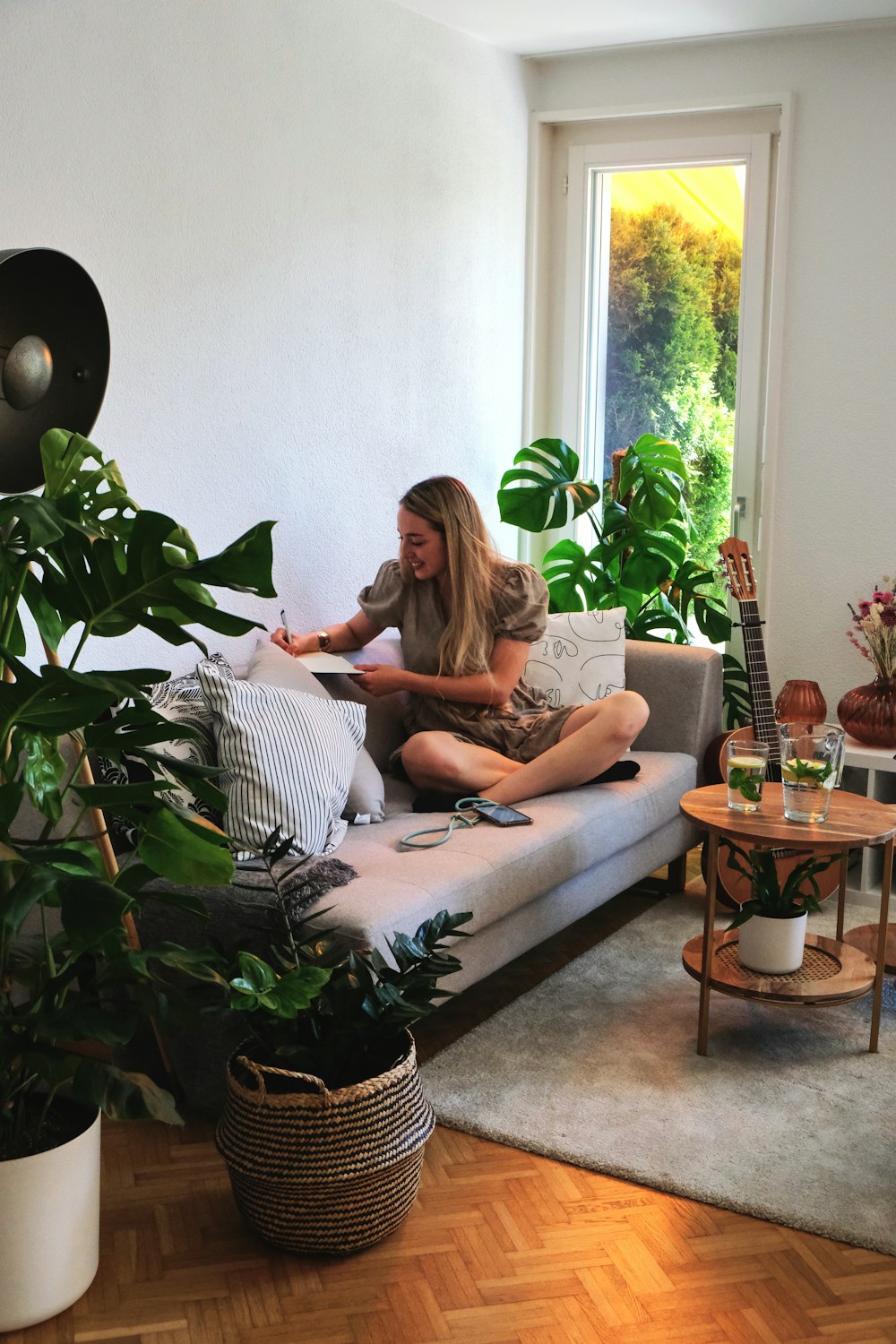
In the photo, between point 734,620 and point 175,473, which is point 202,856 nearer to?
point 175,473

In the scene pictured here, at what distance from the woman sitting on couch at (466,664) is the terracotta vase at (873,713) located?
852 mm

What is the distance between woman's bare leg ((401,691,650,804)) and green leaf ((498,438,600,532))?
41.3 inches

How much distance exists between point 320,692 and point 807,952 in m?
1.30

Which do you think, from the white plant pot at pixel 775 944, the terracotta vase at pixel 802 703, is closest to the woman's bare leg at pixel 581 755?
the white plant pot at pixel 775 944

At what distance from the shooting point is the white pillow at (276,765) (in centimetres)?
274

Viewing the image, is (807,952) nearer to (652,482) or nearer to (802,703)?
(802,703)

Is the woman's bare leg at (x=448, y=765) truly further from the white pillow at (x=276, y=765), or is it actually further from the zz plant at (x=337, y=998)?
the zz plant at (x=337, y=998)

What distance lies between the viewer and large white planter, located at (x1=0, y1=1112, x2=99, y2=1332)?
192 cm

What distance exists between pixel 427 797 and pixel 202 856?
1.48m

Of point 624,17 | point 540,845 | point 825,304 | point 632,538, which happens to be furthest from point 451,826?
point 624,17

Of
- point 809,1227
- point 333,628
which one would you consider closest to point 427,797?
point 333,628

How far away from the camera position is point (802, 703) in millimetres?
4254

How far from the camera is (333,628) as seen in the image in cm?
369

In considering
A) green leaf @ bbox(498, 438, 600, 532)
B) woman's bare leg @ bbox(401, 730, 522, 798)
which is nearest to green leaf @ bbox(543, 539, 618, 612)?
green leaf @ bbox(498, 438, 600, 532)
